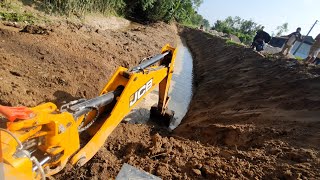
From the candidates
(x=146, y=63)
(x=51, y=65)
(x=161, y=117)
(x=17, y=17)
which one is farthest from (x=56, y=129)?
(x=17, y=17)

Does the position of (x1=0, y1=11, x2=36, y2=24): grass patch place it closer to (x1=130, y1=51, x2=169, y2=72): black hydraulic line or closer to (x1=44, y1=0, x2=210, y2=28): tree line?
(x1=44, y1=0, x2=210, y2=28): tree line

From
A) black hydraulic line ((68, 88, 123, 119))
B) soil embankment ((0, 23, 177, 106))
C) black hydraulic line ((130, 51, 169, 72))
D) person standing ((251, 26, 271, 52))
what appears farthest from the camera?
person standing ((251, 26, 271, 52))

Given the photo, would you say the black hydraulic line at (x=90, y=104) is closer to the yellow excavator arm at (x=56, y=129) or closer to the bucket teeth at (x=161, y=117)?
the yellow excavator arm at (x=56, y=129)

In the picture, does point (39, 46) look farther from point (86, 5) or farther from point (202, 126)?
point (86, 5)

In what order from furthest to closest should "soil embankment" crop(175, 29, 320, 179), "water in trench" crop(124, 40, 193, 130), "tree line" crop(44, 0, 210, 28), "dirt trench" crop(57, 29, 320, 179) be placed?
"tree line" crop(44, 0, 210, 28) → "water in trench" crop(124, 40, 193, 130) → "soil embankment" crop(175, 29, 320, 179) → "dirt trench" crop(57, 29, 320, 179)

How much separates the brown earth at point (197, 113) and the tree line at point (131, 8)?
4.14m

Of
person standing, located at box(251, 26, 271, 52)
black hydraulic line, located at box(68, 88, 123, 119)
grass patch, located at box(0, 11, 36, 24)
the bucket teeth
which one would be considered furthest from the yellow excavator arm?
person standing, located at box(251, 26, 271, 52)

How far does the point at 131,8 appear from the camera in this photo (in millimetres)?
24656

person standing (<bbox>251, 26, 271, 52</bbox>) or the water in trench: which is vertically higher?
person standing (<bbox>251, 26, 271, 52</bbox>)

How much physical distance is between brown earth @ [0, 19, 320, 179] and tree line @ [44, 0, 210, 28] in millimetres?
4141

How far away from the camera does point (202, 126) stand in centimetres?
585

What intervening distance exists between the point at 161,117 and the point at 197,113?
1.52 m

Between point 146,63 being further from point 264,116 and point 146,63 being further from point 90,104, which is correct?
point 264,116

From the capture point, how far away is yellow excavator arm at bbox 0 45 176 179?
1971 mm
